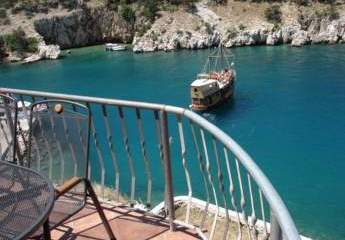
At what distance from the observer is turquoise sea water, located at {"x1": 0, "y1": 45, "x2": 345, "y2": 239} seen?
23938 mm

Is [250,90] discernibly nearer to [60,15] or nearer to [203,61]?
[203,61]

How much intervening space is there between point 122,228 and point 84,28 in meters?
72.5

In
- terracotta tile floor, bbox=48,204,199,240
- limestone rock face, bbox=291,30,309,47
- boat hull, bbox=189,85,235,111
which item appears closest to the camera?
terracotta tile floor, bbox=48,204,199,240

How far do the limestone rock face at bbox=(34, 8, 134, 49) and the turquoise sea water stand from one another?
435cm

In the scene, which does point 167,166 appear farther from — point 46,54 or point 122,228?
point 46,54

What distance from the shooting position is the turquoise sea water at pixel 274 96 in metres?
23.9

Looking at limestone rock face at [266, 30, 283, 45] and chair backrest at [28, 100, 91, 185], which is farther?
limestone rock face at [266, 30, 283, 45]

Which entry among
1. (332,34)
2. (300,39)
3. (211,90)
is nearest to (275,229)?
(211,90)

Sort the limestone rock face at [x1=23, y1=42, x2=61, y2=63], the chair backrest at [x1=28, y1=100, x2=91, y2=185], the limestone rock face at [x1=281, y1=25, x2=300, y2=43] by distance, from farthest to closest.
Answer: the limestone rock face at [x1=281, y1=25, x2=300, y2=43]
the limestone rock face at [x1=23, y1=42, x2=61, y2=63]
the chair backrest at [x1=28, y1=100, x2=91, y2=185]

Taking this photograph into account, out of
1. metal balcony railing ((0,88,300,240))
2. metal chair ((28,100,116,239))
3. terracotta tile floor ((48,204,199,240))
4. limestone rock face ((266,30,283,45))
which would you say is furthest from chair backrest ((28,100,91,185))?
limestone rock face ((266,30,283,45))

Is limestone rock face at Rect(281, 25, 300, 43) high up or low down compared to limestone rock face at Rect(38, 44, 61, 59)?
up

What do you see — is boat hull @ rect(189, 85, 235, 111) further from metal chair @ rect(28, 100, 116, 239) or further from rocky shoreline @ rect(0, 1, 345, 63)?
metal chair @ rect(28, 100, 116, 239)

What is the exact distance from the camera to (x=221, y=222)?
1209cm

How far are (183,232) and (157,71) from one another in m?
47.3
